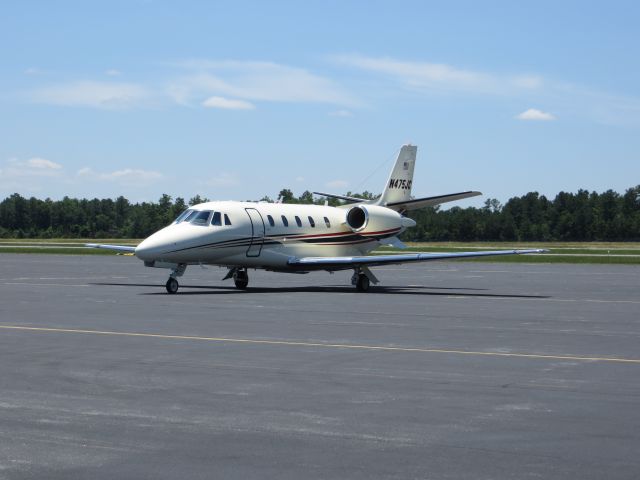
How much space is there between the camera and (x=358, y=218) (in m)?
37.0

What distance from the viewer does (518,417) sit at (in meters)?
9.56

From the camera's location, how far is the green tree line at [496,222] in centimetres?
15962

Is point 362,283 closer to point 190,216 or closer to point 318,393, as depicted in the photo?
point 190,216

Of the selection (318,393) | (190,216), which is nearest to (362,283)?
(190,216)

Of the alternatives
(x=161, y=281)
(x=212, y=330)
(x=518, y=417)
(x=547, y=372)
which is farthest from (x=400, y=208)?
(x=518, y=417)

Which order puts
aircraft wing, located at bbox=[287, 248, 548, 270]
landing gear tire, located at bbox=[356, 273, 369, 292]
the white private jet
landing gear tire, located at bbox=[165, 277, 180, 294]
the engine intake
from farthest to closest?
the engine intake
landing gear tire, located at bbox=[356, 273, 369, 292]
aircraft wing, located at bbox=[287, 248, 548, 270]
the white private jet
landing gear tire, located at bbox=[165, 277, 180, 294]

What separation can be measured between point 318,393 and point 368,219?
84.9 ft

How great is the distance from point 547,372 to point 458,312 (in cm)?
1010

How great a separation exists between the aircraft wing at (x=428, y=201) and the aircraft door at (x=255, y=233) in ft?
21.8

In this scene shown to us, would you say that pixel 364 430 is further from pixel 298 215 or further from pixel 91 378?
pixel 298 215

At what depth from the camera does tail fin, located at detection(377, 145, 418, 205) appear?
129 feet

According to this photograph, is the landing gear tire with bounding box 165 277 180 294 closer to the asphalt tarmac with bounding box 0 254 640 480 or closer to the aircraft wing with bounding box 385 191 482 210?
the asphalt tarmac with bounding box 0 254 640 480

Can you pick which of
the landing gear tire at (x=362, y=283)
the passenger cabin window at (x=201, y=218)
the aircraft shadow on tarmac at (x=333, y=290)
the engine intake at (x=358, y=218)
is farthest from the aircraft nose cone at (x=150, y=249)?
the engine intake at (x=358, y=218)

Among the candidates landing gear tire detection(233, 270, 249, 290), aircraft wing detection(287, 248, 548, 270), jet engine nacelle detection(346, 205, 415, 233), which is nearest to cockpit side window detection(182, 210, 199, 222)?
landing gear tire detection(233, 270, 249, 290)
